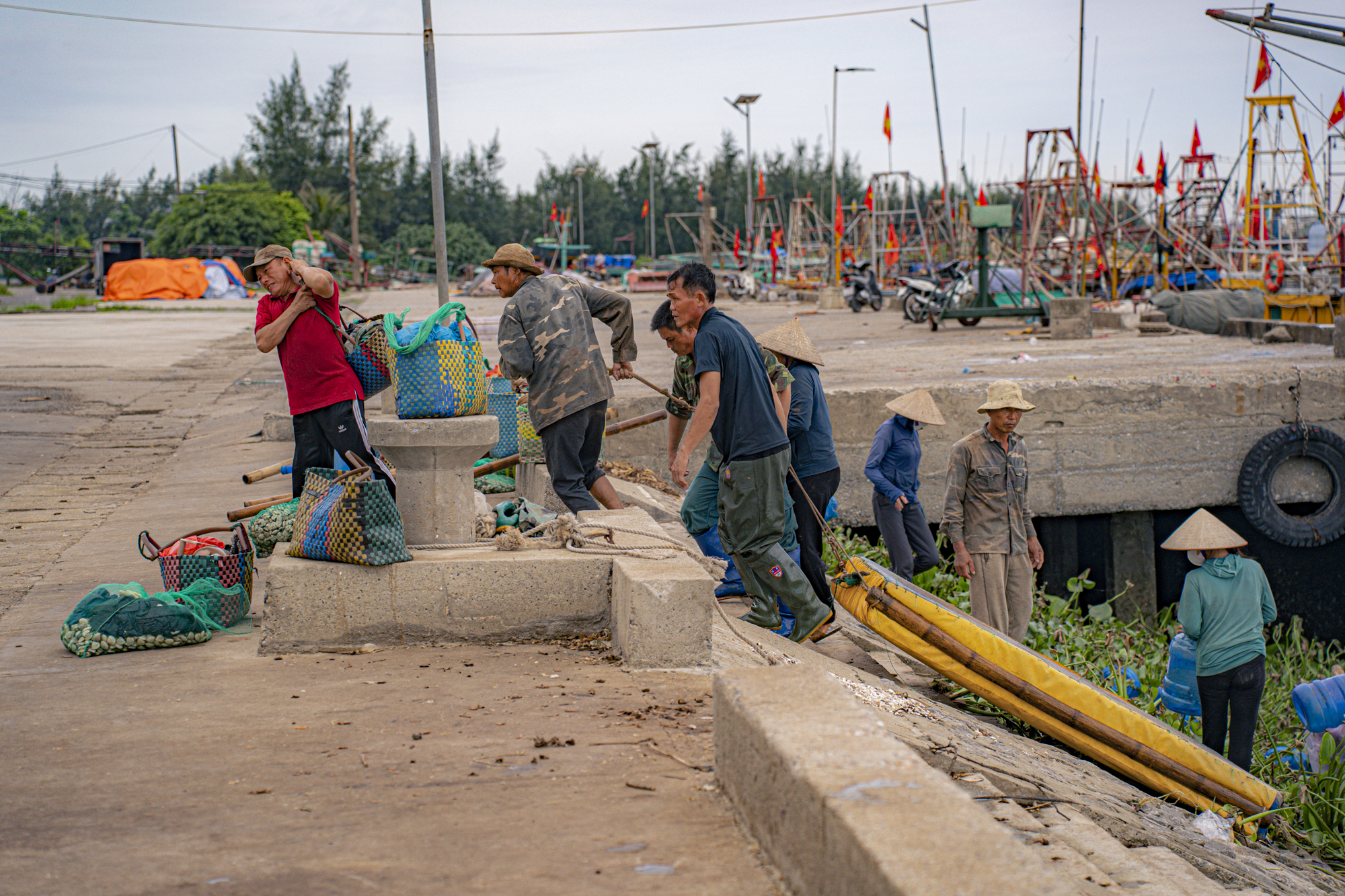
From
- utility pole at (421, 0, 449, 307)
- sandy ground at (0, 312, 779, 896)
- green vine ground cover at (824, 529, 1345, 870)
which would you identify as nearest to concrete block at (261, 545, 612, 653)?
sandy ground at (0, 312, 779, 896)

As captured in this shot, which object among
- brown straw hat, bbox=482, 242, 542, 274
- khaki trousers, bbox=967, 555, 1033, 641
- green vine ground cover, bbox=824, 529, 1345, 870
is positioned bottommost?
green vine ground cover, bbox=824, 529, 1345, 870

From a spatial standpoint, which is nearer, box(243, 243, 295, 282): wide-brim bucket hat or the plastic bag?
the plastic bag

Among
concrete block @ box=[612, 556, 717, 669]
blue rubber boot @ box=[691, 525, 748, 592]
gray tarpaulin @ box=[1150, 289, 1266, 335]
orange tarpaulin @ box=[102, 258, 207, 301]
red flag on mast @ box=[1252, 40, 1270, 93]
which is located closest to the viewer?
concrete block @ box=[612, 556, 717, 669]

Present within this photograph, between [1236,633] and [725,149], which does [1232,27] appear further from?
[725,149]

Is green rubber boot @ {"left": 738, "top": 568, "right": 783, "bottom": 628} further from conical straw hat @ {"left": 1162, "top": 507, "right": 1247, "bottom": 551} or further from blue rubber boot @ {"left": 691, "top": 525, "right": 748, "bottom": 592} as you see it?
conical straw hat @ {"left": 1162, "top": 507, "right": 1247, "bottom": 551}

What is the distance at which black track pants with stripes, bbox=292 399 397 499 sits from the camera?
496 cm

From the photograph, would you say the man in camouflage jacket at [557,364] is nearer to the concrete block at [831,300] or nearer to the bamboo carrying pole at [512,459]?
the bamboo carrying pole at [512,459]

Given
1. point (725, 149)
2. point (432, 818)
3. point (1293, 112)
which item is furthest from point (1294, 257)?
point (725, 149)

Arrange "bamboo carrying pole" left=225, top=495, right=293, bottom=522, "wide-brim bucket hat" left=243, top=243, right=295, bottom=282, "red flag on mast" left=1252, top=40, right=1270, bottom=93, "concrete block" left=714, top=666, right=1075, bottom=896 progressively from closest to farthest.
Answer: "concrete block" left=714, top=666, right=1075, bottom=896
"wide-brim bucket hat" left=243, top=243, right=295, bottom=282
"bamboo carrying pole" left=225, top=495, right=293, bottom=522
"red flag on mast" left=1252, top=40, right=1270, bottom=93

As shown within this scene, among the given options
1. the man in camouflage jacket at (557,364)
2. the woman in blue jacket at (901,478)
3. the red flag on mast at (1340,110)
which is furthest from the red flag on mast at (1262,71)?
the man in camouflage jacket at (557,364)

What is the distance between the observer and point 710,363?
4.70m

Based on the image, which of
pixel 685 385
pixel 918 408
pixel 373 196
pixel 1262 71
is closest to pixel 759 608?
pixel 685 385

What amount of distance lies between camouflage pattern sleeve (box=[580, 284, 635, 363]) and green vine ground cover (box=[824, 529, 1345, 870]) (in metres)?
2.20

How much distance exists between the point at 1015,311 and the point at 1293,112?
8.31 metres
